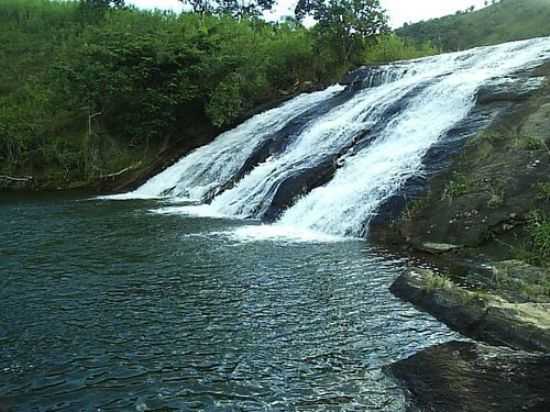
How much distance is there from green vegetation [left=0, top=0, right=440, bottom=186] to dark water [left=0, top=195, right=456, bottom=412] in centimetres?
1636

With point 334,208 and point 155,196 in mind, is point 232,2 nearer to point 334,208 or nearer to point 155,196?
point 155,196

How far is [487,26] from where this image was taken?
59.7 m

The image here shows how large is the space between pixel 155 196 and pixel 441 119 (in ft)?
36.0

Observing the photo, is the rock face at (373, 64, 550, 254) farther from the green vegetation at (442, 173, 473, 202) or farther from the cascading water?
the cascading water

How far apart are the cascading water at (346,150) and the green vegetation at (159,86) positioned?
3.34 m

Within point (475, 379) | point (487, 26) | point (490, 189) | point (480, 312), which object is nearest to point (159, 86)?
point (490, 189)

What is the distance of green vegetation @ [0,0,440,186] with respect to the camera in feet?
93.7

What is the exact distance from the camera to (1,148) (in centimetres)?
2922

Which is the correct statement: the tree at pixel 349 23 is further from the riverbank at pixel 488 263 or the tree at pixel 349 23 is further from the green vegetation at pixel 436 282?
the green vegetation at pixel 436 282

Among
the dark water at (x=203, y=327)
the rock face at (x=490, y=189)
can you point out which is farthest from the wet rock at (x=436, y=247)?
the dark water at (x=203, y=327)

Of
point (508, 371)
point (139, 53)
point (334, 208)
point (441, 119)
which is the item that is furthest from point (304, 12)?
point (508, 371)

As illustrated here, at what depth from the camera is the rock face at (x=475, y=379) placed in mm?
5289

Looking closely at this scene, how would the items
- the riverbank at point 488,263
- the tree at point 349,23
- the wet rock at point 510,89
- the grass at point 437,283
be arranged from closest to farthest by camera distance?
the riverbank at point 488,263, the grass at point 437,283, the wet rock at point 510,89, the tree at point 349,23

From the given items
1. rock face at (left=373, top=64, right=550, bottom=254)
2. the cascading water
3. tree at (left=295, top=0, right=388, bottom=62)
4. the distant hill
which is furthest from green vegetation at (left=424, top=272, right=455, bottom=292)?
the distant hill
